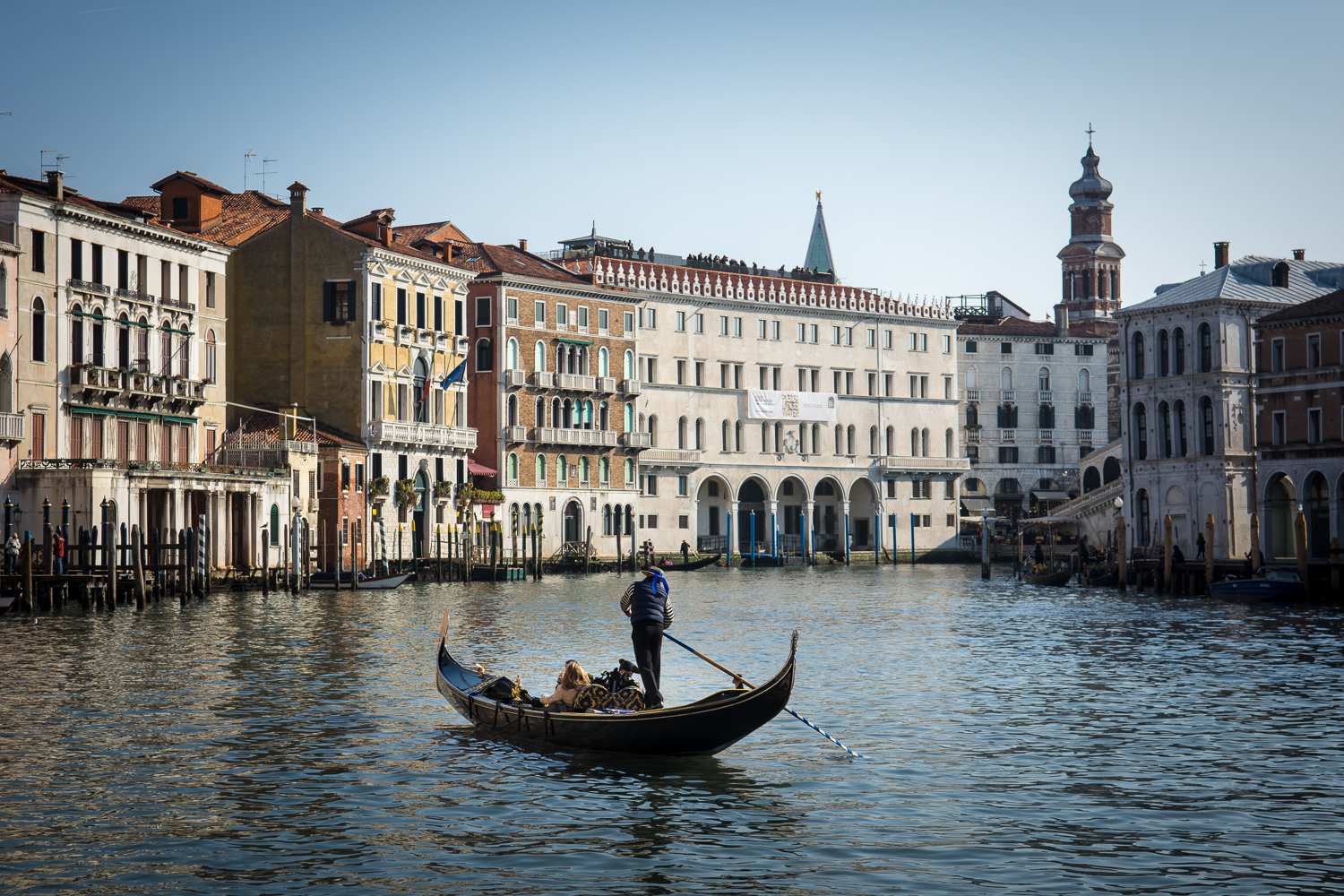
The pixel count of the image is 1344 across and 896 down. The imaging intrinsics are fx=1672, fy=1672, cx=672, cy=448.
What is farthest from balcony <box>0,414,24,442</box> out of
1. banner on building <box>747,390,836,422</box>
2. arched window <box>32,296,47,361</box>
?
banner on building <box>747,390,836,422</box>

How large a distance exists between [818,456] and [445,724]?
213ft

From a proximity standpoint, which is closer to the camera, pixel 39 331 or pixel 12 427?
pixel 12 427

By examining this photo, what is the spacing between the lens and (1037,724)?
18.9 metres

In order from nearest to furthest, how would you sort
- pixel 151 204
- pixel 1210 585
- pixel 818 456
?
pixel 1210 585 < pixel 151 204 < pixel 818 456

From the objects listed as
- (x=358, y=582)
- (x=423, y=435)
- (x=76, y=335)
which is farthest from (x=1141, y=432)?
(x=76, y=335)

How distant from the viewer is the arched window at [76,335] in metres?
44.7

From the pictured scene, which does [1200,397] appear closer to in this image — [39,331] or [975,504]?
[975,504]

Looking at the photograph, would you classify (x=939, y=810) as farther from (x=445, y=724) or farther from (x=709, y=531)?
(x=709, y=531)

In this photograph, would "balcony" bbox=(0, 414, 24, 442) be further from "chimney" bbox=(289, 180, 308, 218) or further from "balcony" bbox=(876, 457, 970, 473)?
"balcony" bbox=(876, 457, 970, 473)

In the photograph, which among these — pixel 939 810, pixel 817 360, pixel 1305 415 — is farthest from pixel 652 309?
pixel 939 810

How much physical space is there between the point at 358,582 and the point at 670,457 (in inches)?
1161

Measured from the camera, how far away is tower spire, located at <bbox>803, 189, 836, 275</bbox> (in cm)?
9825

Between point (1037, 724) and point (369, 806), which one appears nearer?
point (369, 806)

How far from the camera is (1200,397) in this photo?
6034 cm
